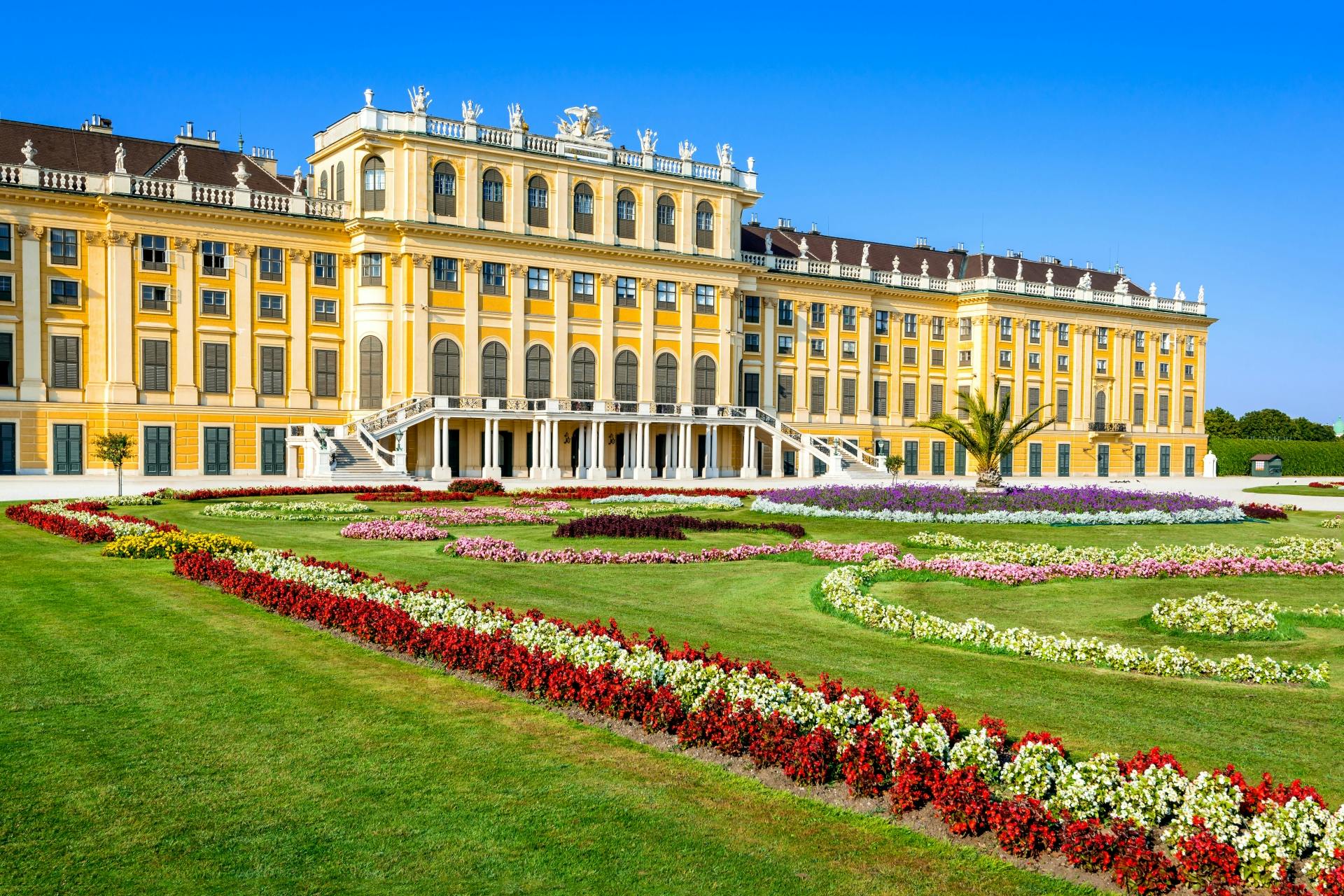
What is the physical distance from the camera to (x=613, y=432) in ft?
216

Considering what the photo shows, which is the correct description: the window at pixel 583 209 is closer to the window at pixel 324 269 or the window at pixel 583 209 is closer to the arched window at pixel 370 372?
the arched window at pixel 370 372

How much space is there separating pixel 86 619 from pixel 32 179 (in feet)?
151

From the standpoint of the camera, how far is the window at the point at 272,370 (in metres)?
57.6

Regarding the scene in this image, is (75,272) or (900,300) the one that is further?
(900,300)

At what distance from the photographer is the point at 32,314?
172ft

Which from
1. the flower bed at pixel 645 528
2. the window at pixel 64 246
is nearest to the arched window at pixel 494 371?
the window at pixel 64 246

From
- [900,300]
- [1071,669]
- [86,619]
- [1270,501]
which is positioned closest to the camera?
[1071,669]

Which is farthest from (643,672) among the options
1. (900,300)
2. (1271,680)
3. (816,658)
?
(900,300)

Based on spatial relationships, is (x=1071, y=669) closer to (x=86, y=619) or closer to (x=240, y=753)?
(x=240, y=753)

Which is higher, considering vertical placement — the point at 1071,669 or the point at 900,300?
the point at 900,300

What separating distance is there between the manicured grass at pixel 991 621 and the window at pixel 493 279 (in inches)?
1443

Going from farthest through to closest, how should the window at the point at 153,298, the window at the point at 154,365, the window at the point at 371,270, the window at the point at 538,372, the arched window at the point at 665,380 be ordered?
the arched window at the point at 665,380 → the window at the point at 538,372 → the window at the point at 371,270 → the window at the point at 154,365 → the window at the point at 153,298

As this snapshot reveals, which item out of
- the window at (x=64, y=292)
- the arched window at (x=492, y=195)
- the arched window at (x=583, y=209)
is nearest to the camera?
the window at (x=64, y=292)

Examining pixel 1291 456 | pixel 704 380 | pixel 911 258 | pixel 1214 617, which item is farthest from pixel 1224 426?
pixel 1214 617
